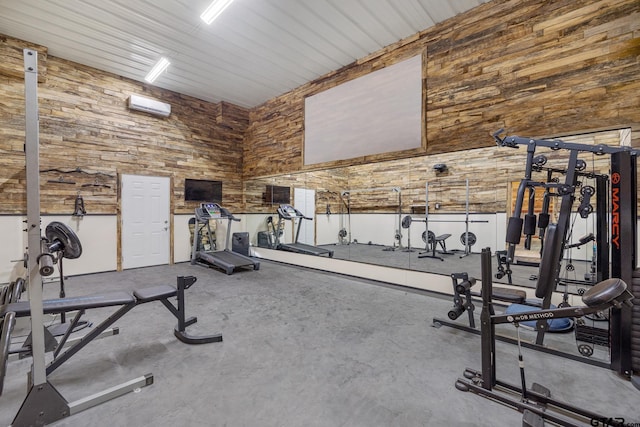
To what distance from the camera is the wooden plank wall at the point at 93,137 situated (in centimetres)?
485

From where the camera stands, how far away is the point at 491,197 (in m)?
5.99

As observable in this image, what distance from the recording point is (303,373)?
2.22 meters

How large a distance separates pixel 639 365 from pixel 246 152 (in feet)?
25.9

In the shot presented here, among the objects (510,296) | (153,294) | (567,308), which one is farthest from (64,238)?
(510,296)

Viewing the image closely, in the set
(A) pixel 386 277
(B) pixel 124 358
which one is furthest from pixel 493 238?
(B) pixel 124 358

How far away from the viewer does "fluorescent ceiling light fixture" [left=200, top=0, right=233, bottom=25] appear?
3692 millimetres

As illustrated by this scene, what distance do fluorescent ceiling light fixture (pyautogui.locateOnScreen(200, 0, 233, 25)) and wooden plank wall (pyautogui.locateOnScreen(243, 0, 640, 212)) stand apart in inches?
97.3

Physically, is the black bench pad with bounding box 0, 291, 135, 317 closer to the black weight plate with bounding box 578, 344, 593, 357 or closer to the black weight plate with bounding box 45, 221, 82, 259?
the black weight plate with bounding box 45, 221, 82, 259

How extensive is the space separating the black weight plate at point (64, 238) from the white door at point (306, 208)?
525 centimetres

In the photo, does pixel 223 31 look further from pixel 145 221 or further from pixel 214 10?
pixel 145 221

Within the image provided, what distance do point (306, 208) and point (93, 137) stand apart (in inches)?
190

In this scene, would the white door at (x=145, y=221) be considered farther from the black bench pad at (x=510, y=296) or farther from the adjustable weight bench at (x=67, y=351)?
the black bench pad at (x=510, y=296)

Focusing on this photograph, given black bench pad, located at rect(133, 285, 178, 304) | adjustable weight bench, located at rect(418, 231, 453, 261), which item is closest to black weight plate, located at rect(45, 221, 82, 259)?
black bench pad, located at rect(133, 285, 178, 304)

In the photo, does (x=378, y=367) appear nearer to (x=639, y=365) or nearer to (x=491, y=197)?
(x=639, y=365)
